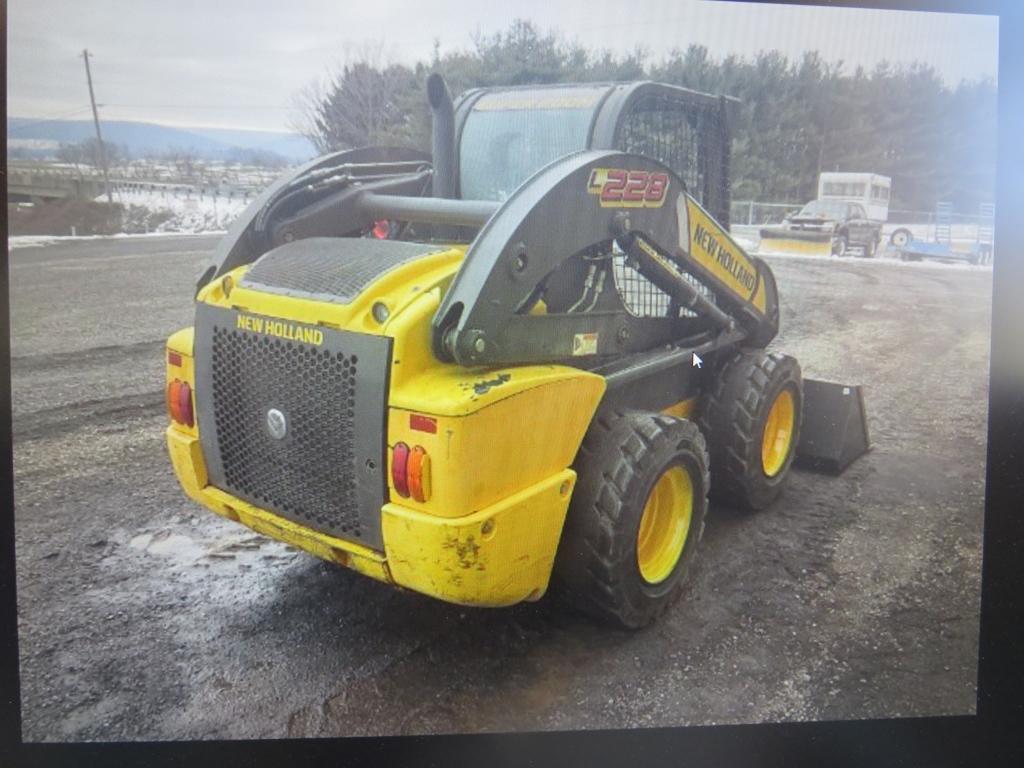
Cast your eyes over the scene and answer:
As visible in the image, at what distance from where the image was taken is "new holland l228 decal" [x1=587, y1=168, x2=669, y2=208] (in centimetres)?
228

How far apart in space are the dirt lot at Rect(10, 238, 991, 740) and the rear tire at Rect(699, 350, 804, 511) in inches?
6.8

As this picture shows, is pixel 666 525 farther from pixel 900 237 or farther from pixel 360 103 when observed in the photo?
pixel 360 103

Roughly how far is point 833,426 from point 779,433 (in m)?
0.21

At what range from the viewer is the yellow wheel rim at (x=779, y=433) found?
3428 millimetres

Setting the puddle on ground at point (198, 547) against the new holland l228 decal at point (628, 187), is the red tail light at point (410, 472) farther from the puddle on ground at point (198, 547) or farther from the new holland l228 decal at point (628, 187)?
the puddle on ground at point (198, 547)

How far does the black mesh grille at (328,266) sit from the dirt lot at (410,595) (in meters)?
0.43

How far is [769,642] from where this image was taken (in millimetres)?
2486

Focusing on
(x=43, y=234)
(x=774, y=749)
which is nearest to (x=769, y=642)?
(x=774, y=749)

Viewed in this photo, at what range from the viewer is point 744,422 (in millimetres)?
3131

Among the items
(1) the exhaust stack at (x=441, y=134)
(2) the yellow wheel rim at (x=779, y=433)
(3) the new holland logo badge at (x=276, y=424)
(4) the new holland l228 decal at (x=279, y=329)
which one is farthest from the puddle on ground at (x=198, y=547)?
(2) the yellow wheel rim at (x=779, y=433)

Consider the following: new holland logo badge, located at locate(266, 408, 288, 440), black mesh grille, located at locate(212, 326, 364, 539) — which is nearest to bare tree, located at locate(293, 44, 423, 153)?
black mesh grille, located at locate(212, 326, 364, 539)

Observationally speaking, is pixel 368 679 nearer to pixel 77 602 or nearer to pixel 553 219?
pixel 77 602

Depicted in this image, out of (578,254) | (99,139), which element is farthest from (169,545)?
(578,254)

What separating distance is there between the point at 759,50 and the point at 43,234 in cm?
220
